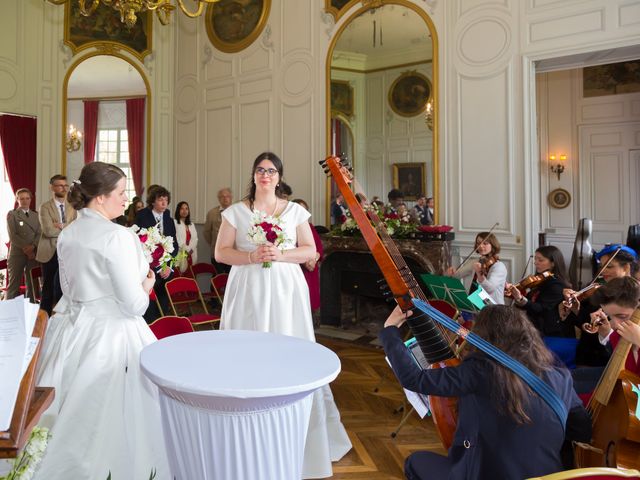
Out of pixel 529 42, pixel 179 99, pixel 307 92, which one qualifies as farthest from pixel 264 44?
pixel 529 42

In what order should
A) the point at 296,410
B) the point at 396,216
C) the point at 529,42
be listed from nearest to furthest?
the point at 296,410 → the point at 529,42 → the point at 396,216

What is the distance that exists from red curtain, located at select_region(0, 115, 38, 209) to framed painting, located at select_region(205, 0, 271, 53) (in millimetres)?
3514

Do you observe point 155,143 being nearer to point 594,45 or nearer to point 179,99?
point 179,99

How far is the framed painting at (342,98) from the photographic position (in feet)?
25.7

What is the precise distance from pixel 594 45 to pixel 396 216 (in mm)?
2932

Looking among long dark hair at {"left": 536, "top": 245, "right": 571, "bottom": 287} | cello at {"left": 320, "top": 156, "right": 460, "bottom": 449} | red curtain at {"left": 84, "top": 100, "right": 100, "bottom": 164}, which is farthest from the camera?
red curtain at {"left": 84, "top": 100, "right": 100, "bottom": 164}

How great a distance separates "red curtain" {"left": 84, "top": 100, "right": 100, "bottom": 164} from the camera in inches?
396

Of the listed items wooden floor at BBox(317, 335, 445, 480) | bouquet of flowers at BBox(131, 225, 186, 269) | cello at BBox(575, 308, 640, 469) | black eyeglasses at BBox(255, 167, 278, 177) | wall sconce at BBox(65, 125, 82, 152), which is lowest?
wooden floor at BBox(317, 335, 445, 480)

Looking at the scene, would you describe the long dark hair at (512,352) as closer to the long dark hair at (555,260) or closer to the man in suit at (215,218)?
the long dark hair at (555,260)

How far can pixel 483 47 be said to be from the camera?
660cm

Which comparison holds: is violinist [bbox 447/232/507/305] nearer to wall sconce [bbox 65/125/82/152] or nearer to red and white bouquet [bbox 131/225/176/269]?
red and white bouquet [bbox 131/225/176/269]

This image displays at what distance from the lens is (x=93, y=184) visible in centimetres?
243

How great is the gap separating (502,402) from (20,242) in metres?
7.53

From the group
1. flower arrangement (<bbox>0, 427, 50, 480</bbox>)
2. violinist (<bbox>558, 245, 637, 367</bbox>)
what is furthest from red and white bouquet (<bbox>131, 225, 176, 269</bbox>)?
violinist (<bbox>558, 245, 637, 367</bbox>)
